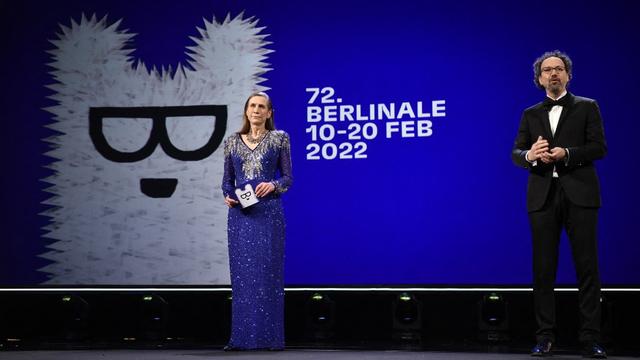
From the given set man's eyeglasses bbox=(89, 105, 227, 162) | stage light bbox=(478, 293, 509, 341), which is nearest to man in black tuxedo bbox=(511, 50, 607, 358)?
stage light bbox=(478, 293, 509, 341)

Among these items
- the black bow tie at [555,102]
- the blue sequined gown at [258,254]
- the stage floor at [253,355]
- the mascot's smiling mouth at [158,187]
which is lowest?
the stage floor at [253,355]

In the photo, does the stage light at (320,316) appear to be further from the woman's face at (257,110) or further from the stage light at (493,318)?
the woman's face at (257,110)

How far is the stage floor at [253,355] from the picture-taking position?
12.8 feet

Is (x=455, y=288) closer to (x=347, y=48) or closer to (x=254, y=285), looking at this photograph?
(x=254, y=285)

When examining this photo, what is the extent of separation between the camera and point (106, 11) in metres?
5.69

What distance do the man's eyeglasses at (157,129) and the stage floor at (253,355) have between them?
1659 mm

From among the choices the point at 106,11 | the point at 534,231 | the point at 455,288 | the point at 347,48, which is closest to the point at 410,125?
the point at 347,48

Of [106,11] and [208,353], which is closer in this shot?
[208,353]

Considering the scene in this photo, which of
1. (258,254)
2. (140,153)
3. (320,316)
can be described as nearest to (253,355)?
(258,254)

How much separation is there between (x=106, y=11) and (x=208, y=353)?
2.80 metres

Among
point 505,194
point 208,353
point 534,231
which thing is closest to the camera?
point 534,231

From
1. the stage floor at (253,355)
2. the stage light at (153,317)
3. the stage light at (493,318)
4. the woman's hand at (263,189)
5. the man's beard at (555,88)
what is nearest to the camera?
the man's beard at (555,88)

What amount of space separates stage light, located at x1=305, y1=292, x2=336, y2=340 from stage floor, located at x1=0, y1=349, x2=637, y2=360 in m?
0.54

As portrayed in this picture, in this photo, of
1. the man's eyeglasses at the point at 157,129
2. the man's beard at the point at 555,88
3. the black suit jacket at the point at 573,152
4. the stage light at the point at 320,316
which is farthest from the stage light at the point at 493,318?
the man's eyeglasses at the point at 157,129
